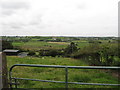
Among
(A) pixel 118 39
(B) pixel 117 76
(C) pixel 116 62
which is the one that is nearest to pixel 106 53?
(C) pixel 116 62

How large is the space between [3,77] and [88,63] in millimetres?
9082

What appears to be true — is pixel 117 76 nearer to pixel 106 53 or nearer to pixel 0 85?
pixel 106 53

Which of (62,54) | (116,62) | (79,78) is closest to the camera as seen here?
(79,78)

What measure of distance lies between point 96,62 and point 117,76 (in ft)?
11.1

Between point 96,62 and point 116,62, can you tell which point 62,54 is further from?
point 116,62

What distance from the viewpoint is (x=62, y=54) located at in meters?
27.1

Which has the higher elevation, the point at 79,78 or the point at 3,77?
the point at 3,77

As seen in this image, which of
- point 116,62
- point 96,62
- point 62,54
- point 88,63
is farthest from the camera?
point 62,54

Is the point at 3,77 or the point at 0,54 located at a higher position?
the point at 0,54

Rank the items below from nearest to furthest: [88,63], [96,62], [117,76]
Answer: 1. [117,76]
2. [96,62]
3. [88,63]

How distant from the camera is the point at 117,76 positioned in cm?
744

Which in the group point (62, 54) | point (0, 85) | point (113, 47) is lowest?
point (62, 54)

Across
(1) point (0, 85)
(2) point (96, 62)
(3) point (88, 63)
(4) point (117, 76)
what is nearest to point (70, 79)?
(4) point (117, 76)

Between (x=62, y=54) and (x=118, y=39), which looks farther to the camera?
(x=62, y=54)
